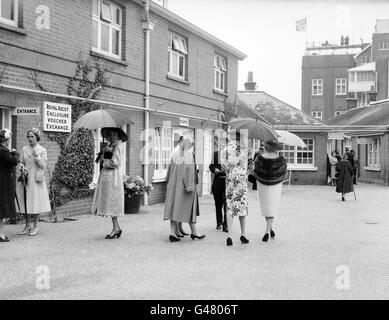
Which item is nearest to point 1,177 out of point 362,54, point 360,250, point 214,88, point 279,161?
point 279,161

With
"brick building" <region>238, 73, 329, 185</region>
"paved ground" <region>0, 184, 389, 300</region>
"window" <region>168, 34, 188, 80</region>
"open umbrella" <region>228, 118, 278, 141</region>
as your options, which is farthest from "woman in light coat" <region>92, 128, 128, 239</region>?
"brick building" <region>238, 73, 329, 185</region>

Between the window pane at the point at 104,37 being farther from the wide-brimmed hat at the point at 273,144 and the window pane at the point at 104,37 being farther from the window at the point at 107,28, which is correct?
the wide-brimmed hat at the point at 273,144

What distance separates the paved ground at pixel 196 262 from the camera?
5918 mm

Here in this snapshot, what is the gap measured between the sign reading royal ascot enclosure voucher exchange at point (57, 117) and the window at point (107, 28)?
2154 millimetres

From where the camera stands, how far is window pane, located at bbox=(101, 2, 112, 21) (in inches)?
544

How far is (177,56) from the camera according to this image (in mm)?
18000

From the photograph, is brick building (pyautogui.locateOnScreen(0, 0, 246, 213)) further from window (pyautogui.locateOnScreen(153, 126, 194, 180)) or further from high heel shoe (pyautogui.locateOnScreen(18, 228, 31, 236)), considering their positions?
high heel shoe (pyautogui.locateOnScreen(18, 228, 31, 236))

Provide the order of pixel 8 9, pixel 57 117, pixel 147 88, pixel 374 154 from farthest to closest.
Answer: pixel 374 154, pixel 147 88, pixel 57 117, pixel 8 9

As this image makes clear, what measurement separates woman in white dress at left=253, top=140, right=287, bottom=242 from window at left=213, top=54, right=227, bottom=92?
11896 millimetres

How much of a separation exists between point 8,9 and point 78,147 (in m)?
3.42

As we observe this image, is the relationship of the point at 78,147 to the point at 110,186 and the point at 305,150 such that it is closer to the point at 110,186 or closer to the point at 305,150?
the point at 110,186

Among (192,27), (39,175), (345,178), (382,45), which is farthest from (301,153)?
(382,45)

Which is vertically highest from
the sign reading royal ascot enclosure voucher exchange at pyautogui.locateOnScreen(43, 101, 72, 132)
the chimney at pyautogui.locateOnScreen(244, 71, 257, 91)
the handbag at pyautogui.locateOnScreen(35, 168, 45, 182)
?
the chimney at pyautogui.locateOnScreen(244, 71, 257, 91)

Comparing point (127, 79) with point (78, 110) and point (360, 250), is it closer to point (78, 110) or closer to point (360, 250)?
point (78, 110)
